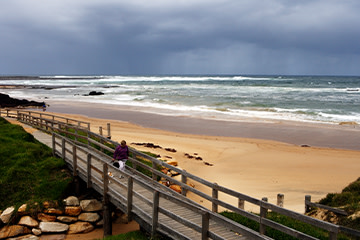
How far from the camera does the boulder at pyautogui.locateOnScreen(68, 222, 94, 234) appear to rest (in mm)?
10227

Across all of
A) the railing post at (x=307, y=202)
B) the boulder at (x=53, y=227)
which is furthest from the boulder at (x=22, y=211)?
the railing post at (x=307, y=202)

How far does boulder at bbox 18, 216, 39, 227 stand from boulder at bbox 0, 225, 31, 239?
0.42ft

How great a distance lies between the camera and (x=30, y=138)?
15492mm

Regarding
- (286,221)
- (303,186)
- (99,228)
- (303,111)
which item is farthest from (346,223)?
(303,111)

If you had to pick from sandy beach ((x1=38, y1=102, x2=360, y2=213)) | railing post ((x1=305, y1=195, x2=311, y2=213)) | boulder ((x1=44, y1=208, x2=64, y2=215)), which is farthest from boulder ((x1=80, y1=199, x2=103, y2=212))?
railing post ((x1=305, y1=195, x2=311, y2=213))

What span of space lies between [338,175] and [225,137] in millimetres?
9948

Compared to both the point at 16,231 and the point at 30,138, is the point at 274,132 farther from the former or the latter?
the point at 16,231

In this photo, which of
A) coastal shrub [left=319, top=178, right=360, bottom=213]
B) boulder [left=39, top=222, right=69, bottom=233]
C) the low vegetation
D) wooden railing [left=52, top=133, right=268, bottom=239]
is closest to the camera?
wooden railing [left=52, top=133, right=268, bottom=239]

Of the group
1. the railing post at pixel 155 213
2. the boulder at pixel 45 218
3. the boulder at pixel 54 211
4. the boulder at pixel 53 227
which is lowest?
the boulder at pixel 53 227

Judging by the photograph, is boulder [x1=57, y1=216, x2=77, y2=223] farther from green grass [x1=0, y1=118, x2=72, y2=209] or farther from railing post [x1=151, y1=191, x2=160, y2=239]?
railing post [x1=151, y1=191, x2=160, y2=239]

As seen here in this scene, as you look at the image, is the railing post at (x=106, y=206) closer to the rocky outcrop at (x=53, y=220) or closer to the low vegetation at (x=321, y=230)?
the rocky outcrop at (x=53, y=220)

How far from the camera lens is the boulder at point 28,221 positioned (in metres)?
10.0

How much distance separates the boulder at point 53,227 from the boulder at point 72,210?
46 centimetres

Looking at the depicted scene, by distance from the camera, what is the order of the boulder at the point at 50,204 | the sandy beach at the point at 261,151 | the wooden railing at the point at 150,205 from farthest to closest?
the sandy beach at the point at 261,151
the boulder at the point at 50,204
the wooden railing at the point at 150,205
